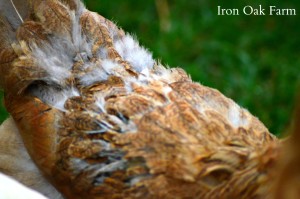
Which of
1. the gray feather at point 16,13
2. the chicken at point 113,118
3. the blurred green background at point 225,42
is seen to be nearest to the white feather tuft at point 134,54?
the chicken at point 113,118

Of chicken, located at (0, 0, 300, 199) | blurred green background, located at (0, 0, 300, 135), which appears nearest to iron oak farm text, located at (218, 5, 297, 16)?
blurred green background, located at (0, 0, 300, 135)

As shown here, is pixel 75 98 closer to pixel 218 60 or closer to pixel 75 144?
pixel 75 144

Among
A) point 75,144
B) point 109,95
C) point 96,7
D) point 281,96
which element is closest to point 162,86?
point 109,95

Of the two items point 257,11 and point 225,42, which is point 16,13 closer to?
point 225,42

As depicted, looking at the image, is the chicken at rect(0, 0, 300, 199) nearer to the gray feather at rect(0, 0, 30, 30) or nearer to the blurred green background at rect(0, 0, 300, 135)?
the gray feather at rect(0, 0, 30, 30)

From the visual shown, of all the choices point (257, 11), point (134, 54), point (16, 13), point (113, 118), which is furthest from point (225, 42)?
point (113, 118)

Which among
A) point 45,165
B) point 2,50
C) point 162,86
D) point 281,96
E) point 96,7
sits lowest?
point 45,165
